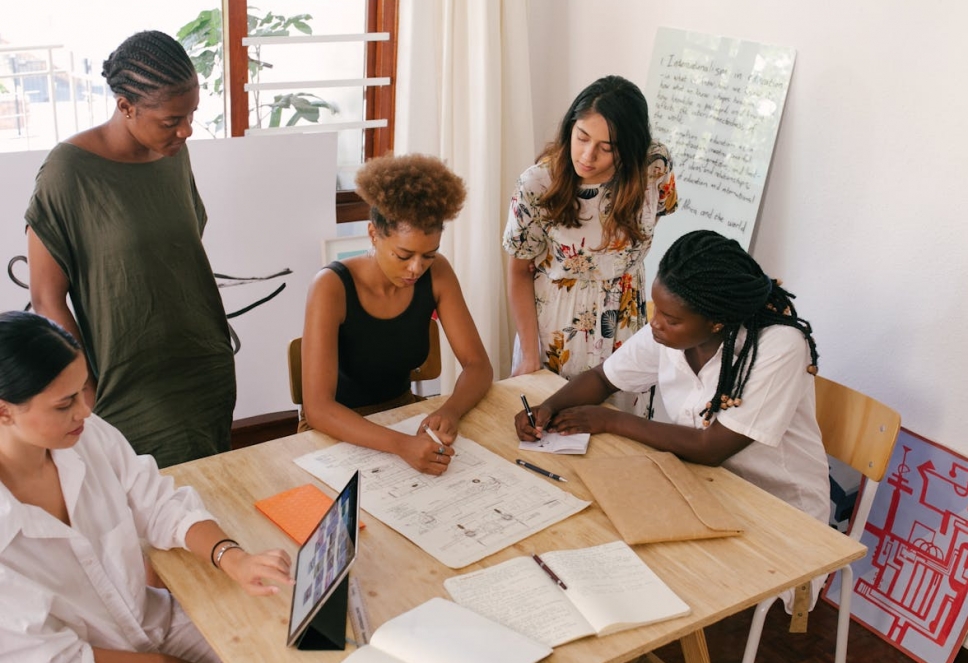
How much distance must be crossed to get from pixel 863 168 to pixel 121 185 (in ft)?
6.26

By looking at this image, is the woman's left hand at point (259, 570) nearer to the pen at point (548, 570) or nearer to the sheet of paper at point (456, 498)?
the sheet of paper at point (456, 498)

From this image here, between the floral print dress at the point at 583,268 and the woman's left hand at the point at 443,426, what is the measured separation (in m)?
0.65

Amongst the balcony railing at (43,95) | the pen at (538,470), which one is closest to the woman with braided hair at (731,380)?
the pen at (538,470)

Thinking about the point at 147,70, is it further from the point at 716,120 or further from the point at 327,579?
the point at 716,120

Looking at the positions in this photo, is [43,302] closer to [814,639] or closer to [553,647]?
[553,647]

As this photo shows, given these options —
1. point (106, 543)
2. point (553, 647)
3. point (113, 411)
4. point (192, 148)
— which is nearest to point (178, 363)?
point (113, 411)

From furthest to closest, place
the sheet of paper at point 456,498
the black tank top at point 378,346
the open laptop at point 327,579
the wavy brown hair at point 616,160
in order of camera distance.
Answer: the wavy brown hair at point 616,160, the black tank top at point 378,346, the sheet of paper at point 456,498, the open laptop at point 327,579

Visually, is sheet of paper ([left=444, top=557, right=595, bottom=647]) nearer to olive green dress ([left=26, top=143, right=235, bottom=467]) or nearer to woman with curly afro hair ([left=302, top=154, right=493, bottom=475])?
woman with curly afro hair ([left=302, top=154, right=493, bottom=475])

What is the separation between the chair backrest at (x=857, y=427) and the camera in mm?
2061

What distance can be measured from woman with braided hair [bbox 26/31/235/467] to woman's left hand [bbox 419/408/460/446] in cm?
61

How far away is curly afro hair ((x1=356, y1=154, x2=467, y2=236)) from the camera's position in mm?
2037

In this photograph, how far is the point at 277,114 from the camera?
10.8 feet

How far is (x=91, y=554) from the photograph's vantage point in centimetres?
149

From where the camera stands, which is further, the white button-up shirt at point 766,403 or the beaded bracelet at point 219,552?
the white button-up shirt at point 766,403
